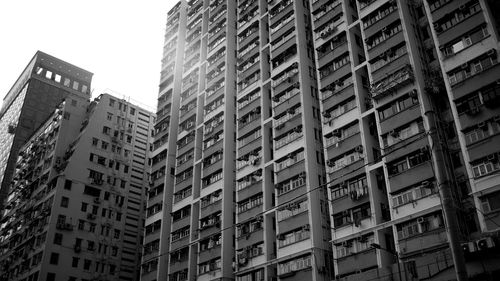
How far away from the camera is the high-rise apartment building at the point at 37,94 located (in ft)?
312

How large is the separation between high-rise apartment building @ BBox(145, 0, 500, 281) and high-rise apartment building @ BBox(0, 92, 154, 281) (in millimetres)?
9277

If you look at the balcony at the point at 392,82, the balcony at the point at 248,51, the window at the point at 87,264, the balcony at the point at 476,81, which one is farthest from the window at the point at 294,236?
the window at the point at 87,264

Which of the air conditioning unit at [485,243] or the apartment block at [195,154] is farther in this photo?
the apartment block at [195,154]

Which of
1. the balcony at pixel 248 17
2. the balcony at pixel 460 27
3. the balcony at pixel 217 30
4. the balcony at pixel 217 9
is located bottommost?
the balcony at pixel 460 27

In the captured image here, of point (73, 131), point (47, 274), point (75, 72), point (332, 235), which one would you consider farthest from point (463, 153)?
point (75, 72)

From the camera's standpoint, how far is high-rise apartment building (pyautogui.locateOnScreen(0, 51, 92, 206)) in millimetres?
95188

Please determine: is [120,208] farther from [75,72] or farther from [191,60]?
[75,72]

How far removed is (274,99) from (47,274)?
33693mm

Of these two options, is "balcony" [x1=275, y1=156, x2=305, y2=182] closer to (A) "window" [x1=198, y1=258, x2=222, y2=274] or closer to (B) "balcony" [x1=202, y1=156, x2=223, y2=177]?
(B) "balcony" [x1=202, y1=156, x2=223, y2=177]

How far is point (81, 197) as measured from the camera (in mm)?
66938

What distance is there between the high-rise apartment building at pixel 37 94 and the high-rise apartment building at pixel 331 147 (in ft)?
135

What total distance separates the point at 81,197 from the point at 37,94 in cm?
4037

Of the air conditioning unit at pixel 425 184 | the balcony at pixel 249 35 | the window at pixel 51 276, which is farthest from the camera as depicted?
the balcony at pixel 249 35

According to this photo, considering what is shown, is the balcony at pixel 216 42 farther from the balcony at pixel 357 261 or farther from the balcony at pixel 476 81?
the balcony at pixel 357 261
